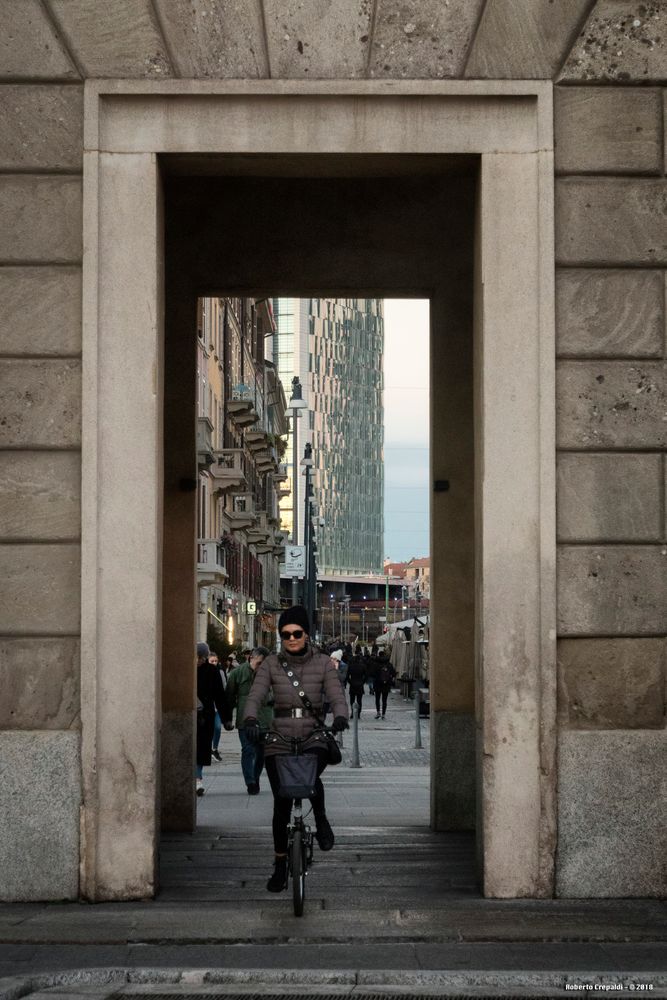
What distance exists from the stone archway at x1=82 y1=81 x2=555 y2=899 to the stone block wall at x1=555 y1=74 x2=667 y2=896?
0.48ft

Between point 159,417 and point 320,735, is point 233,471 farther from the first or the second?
point 320,735

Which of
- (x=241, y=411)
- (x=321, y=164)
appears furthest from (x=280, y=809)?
(x=241, y=411)

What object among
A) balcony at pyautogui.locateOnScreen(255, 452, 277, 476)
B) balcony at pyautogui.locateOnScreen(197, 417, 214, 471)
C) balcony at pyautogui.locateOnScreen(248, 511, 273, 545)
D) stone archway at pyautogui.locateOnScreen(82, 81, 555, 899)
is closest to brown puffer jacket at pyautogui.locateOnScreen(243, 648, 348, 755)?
stone archway at pyautogui.locateOnScreen(82, 81, 555, 899)

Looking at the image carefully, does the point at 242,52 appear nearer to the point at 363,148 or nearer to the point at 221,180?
the point at 363,148

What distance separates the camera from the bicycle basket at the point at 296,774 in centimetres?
1108

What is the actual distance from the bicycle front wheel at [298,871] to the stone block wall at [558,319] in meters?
1.54

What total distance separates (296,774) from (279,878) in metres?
0.71

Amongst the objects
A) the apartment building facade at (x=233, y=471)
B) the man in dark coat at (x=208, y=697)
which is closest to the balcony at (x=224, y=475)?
the apartment building facade at (x=233, y=471)

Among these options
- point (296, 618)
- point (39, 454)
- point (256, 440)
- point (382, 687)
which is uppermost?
point (256, 440)

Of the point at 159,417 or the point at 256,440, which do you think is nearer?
the point at 159,417

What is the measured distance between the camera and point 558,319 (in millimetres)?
11500

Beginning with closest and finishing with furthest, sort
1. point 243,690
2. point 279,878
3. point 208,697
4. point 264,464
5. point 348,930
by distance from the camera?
point 348,930 → point 279,878 → point 208,697 → point 243,690 → point 264,464

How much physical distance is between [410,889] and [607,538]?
275 centimetres

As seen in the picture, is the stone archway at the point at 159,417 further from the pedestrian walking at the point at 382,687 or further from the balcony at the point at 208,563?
the balcony at the point at 208,563
